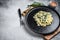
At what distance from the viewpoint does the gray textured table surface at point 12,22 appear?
1253 mm

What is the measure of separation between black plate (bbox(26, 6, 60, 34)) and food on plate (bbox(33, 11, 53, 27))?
0.07 ft

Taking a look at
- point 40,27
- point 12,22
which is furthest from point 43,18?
point 12,22

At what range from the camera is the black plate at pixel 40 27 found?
46.8 inches

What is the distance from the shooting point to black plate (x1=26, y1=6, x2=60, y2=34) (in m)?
1.19

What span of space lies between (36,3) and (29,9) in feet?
0.26

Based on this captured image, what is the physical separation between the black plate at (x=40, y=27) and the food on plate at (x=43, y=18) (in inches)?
0.9

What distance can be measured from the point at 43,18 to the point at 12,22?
251mm

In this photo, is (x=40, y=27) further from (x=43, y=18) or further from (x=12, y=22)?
(x=12, y=22)

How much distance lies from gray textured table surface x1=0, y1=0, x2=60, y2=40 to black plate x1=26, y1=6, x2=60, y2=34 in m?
0.08

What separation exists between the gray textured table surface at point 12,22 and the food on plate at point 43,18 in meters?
0.11

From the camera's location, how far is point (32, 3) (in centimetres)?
138

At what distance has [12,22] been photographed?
1.32 m

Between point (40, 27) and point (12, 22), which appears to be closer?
point (40, 27)

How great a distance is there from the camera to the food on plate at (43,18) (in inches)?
47.9
